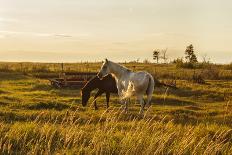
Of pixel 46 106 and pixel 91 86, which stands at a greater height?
pixel 91 86

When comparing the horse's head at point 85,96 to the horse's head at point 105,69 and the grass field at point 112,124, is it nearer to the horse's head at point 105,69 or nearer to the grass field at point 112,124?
the grass field at point 112,124

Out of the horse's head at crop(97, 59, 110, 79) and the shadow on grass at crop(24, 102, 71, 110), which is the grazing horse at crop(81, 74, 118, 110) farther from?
the shadow on grass at crop(24, 102, 71, 110)

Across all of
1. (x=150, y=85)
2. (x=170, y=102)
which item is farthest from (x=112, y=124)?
A: (x=170, y=102)

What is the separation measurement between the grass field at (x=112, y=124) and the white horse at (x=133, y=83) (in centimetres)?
75

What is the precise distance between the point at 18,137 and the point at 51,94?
18.5 meters

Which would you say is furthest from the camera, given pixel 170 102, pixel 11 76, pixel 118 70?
pixel 11 76

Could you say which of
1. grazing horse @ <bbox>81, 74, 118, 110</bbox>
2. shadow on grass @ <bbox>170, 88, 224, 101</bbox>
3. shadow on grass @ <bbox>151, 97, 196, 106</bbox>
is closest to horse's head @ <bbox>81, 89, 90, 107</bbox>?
grazing horse @ <bbox>81, 74, 118, 110</bbox>

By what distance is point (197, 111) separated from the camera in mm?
23547

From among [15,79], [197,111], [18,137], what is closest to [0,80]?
[15,79]

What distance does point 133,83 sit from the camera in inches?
827

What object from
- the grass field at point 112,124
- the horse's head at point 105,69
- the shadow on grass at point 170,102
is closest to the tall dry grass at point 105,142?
the grass field at point 112,124

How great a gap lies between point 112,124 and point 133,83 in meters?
10.4

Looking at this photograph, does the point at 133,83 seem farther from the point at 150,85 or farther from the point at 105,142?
the point at 105,142

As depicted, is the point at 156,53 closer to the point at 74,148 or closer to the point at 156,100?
the point at 156,100
